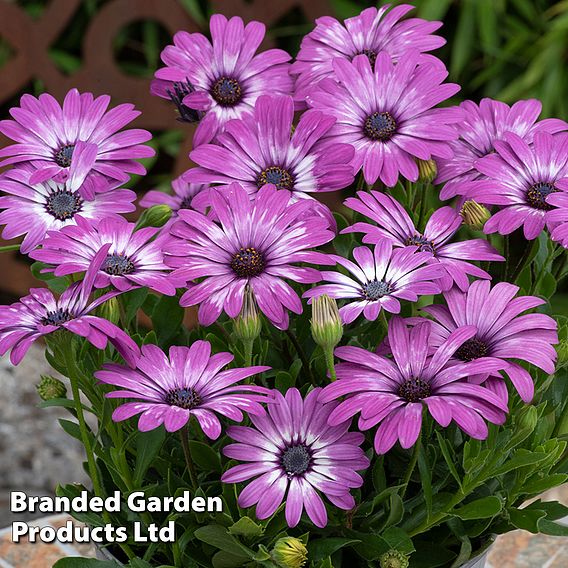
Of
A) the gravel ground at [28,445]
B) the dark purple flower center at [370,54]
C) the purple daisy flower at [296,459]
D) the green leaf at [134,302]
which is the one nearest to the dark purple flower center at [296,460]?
the purple daisy flower at [296,459]

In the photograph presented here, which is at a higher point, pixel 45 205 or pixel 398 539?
pixel 45 205

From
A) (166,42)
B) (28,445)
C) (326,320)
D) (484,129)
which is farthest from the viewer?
(166,42)

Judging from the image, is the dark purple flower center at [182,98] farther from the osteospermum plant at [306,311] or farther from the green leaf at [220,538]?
the green leaf at [220,538]

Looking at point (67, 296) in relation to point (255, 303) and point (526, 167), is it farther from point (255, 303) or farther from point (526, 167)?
point (526, 167)

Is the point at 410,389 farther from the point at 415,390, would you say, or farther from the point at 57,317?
the point at 57,317

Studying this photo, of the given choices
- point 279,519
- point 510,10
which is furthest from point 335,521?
point 510,10

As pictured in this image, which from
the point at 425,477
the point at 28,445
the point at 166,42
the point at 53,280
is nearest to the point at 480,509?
the point at 425,477

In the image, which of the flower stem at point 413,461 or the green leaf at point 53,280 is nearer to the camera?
the flower stem at point 413,461

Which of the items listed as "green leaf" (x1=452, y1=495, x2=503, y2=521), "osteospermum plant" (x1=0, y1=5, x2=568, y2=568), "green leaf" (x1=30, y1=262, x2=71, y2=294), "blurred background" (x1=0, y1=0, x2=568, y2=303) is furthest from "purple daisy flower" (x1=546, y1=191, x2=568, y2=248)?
"blurred background" (x1=0, y1=0, x2=568, y2=303)
